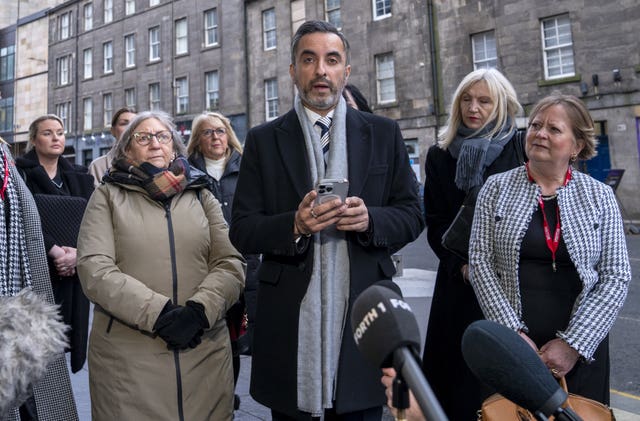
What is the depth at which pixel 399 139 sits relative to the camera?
2.54 metres

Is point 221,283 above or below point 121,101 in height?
below

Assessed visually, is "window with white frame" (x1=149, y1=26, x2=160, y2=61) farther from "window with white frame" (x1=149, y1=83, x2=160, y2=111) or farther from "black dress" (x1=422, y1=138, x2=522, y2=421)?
"black dress" (x1=422, y1=138, x2=522, y2=421)

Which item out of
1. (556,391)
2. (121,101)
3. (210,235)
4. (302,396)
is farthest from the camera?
(121,101)

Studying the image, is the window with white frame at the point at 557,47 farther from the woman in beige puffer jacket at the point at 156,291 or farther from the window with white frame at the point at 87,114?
the window with white frame at the point at 87,114

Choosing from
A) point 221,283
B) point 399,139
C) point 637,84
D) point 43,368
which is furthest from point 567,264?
point 637,84

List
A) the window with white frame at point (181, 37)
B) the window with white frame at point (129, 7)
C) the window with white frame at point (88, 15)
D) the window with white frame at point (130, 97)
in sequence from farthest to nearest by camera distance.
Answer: the window with white frame at point (88, 15)
the window with white frame at point (129, 7)
the window with white frame at point (130, 97)
the window with white frame at point (181, 37)

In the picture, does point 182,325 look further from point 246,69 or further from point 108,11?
point 108,11

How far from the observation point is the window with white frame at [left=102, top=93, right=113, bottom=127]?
3378 centimetres

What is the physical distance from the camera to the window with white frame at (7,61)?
38500 millimetres

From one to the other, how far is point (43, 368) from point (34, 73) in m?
42.3

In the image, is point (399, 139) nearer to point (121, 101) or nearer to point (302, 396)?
point (302, 396)

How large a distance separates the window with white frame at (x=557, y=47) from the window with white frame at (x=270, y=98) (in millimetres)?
12276

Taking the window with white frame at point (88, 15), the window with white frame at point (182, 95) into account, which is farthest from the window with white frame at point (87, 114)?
the window with white frame at point (182, 95)

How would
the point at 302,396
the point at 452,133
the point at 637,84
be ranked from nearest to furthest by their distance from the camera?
the point at 302,396 < the point at 452,133 < the point at 637,84
